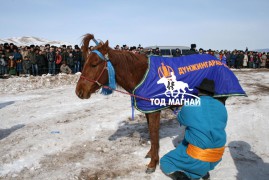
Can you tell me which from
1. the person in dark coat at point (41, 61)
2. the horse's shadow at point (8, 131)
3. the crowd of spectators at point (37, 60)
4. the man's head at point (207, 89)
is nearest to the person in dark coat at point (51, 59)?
the crowd of spectators at point (37, 60)

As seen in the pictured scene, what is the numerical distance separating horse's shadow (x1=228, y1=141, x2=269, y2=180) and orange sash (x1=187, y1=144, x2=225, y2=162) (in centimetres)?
101

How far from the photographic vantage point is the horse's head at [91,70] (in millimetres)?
4566

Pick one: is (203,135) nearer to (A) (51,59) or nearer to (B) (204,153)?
(B) (204,153)

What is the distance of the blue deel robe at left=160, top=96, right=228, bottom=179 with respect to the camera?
11.6 feet

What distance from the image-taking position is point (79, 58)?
16.7 meters

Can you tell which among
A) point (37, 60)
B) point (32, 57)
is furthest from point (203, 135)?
point (37, 60)

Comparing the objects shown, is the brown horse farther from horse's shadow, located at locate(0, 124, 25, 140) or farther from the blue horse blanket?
horse's shadow, located at locate(0, 124, 25, 140)

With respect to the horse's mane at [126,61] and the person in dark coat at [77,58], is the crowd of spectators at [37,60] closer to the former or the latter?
the person in dark coat at [77,58]

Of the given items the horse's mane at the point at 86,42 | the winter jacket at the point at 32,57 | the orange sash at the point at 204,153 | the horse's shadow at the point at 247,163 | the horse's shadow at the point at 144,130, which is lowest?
the horse's shadow at the point at 247,163

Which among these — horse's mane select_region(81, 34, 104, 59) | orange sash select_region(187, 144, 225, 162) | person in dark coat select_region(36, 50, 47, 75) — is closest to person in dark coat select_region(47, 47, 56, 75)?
person in dark coat select_region(36, 50, 47, 75)

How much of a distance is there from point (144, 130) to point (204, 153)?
3.14 metres

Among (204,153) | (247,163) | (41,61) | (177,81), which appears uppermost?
(41,61)

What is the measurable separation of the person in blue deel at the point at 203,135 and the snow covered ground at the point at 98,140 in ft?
2.82

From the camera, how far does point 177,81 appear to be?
4.87 metres
